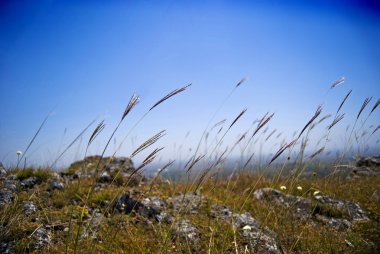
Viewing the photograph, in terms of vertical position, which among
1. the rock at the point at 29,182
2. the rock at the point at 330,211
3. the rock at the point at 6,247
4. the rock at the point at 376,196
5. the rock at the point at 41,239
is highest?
the rock at the point at 376,196

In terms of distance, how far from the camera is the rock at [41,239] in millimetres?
2723

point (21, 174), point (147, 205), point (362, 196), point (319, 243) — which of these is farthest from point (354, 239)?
point (21, 174)

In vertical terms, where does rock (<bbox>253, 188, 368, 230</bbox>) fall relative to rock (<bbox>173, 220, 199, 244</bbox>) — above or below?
above

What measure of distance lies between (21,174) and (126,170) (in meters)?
3.36

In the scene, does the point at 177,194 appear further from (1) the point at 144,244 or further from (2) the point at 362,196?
(2) the point at 362,196

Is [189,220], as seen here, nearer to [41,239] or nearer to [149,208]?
[149,208]

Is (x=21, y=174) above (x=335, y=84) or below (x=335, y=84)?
below

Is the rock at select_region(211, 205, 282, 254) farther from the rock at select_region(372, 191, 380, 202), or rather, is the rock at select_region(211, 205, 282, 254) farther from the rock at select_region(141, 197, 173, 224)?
the rock at select_region(372, 191, 380, 202)

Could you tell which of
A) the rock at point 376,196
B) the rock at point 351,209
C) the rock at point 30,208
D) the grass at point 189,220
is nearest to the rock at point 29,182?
the grass at point 189,220

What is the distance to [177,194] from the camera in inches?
227

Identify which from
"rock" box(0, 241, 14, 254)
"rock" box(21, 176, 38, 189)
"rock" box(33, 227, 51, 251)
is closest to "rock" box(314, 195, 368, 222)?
"rock" box(33, 227, 51, 251)

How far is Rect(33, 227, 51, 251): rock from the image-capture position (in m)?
2.72

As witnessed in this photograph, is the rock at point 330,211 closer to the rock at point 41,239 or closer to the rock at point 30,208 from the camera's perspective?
the rock at point 41,239

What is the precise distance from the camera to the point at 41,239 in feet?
9.32
